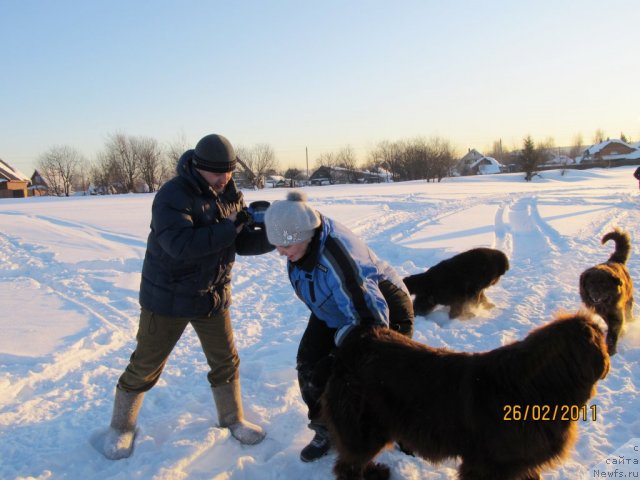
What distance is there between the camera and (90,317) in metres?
5.93

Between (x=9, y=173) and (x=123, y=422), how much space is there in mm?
61482

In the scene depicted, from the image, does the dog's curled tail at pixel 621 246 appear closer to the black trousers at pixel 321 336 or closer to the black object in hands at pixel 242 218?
→ the black trousers at pixel 321 336

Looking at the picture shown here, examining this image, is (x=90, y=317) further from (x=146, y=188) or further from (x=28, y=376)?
(x=146, y=188)

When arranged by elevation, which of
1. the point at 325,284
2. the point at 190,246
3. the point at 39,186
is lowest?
the point at 325,284

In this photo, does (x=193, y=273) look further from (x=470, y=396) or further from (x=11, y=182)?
(x=11, y=182)

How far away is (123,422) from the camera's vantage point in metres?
3.15

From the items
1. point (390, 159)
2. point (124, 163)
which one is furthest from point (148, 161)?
point (390, 159)

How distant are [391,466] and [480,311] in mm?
3383

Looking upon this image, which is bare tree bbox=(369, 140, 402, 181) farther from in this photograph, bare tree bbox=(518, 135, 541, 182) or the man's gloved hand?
the man's gloved hand

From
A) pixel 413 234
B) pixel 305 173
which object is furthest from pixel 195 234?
pixel 305 173

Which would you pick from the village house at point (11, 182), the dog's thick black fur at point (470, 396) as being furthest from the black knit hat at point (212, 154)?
the village house at point (11, 182)

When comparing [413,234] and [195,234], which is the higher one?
[195,234]

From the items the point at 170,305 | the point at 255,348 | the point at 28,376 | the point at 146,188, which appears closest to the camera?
the point at 170,305

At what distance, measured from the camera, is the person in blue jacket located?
266cm
